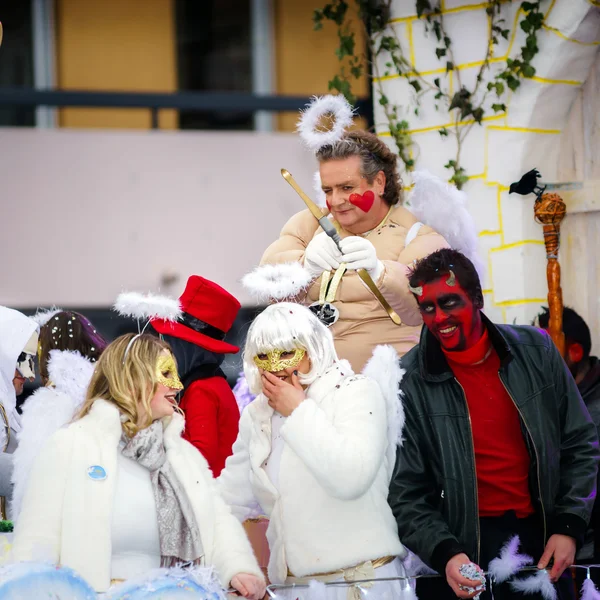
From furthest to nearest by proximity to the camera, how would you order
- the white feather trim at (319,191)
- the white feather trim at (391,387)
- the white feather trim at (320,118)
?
the white feather trim at (319,191)
the white feather trim at (320,118)
the white feather trim at (391,387)

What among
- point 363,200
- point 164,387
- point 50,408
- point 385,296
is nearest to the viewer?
point 164,387

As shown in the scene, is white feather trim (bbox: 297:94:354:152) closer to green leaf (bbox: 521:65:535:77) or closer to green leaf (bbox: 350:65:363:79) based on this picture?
green leaf (bbox: 521:65:535:77)

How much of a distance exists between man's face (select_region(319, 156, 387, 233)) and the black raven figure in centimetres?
119

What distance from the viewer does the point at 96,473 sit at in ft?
9.74

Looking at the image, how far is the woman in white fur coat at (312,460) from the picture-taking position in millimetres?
3033

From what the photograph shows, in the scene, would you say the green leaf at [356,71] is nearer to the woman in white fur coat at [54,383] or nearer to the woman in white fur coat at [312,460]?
the woman in white fur coat at [54,383]

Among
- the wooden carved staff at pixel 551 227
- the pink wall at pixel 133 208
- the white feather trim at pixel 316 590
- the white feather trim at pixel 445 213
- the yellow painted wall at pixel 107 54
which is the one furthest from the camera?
the yellow painted wall at pixel 107 54

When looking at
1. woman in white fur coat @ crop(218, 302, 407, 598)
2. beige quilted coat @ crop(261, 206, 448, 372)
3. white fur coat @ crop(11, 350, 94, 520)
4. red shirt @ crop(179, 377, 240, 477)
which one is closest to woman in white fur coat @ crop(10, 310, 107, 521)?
white fur coat @ crop(11, 350, 94, 520)

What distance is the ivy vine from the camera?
494 cm

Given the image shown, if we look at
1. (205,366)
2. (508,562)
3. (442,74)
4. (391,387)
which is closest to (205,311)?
(205,366)

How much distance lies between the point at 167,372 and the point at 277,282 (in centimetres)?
71

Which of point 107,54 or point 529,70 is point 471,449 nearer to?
point 529,70

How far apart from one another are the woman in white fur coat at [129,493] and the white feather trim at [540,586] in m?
0.74

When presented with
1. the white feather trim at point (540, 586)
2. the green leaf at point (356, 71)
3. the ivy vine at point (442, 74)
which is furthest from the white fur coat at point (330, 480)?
the green leaf at point (356, 71)
